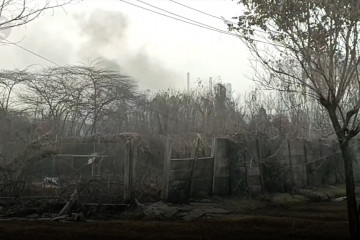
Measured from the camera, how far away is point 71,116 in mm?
28062

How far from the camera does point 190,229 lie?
9.62 metres

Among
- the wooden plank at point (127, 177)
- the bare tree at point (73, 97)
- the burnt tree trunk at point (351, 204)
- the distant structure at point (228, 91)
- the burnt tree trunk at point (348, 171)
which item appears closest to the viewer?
the burnt tree trunk at point (351, 204)

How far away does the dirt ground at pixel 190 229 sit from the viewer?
8.74 metres

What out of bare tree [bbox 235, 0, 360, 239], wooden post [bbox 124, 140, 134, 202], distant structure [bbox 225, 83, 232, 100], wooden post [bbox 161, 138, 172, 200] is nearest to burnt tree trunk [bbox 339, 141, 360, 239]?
bare tree [bbox 235, 0, 360, 239]

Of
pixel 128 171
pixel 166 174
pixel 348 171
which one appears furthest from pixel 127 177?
pixel 348 171

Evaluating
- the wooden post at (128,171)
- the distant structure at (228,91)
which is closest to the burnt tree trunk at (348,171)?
the wooden post at (128,171)

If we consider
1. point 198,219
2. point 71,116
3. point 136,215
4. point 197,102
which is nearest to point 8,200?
point 136,215

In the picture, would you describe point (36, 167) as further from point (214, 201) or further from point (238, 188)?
point (238, 188)

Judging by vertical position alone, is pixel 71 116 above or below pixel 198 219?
above

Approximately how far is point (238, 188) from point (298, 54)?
762cm

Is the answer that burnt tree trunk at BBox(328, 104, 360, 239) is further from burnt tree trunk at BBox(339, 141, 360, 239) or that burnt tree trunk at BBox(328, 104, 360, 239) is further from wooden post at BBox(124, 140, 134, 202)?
wooden post at BBox(124, 140, 134, 202)

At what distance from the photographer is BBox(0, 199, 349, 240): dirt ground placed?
28.7 ft

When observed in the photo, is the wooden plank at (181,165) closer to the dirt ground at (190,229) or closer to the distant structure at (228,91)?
the dirt ground at (190,229)

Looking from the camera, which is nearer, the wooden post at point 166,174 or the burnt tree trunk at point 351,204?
the burnt tree trunk at point 351,204
